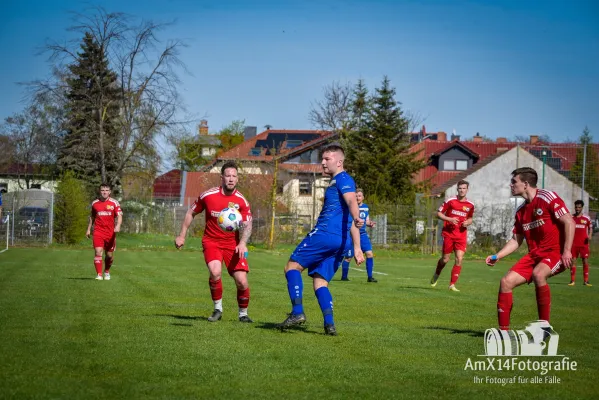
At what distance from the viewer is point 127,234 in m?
42.0

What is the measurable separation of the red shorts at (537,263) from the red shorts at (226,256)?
354 centimetres

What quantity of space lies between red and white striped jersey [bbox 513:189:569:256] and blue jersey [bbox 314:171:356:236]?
2.33m

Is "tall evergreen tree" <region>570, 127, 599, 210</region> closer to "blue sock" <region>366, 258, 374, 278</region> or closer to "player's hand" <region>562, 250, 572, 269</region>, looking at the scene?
"blue sock" <region>366, 258, 374, 278</region>

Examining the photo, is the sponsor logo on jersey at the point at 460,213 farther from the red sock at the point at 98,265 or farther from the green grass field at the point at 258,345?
the red sock at the point at 98,265

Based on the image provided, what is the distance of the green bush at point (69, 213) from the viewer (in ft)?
111

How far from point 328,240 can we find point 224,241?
202 cm

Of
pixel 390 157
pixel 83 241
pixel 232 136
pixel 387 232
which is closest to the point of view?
pixel 83 241

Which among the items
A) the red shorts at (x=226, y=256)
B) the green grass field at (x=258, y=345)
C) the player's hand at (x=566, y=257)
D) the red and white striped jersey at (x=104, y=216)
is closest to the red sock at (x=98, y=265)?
the red and white striped jersey at (x=104, y=216)

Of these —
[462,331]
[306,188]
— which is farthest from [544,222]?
[306,188]

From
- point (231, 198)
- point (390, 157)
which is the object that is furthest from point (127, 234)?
point (231, 198)

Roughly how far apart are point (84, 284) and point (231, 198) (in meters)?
6.41

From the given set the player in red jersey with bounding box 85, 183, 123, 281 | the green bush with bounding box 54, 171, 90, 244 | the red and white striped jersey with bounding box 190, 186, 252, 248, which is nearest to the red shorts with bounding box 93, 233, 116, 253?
the player in red jersey with bounding box 85, 183, 123, 281

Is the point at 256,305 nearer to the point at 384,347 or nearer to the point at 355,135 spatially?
the point at 384,347

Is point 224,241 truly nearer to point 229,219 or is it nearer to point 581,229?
point 229,219
